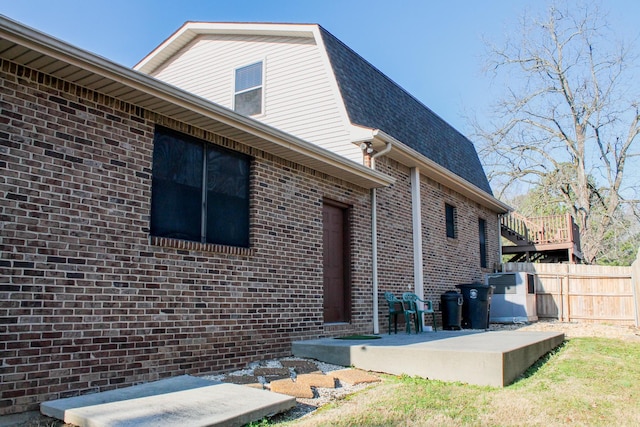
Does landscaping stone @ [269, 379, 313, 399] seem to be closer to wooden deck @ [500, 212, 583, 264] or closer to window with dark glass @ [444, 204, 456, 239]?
window with dark glass @ [444, 204, 456, 239]

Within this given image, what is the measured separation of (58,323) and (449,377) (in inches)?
164

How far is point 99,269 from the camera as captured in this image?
17.5ft

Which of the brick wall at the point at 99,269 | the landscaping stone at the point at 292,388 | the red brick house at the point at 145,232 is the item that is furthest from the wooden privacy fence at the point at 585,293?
the landscaping stone at the point at 292,388

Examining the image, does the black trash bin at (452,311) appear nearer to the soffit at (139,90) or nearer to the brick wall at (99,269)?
the soffit at (139,90)

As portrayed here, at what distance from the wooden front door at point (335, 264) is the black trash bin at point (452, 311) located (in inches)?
132

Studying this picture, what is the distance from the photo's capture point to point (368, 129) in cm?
1011

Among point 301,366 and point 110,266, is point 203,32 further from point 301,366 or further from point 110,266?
point 301,366

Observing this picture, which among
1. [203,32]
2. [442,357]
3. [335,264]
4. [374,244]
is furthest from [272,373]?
[203,32]

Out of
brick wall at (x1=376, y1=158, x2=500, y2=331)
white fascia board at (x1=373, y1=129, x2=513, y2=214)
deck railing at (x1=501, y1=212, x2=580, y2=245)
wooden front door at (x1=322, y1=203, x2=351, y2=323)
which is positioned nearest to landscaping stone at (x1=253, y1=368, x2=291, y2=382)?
wooden front door at (x1=322, y1=203, x2=351, y2=323)

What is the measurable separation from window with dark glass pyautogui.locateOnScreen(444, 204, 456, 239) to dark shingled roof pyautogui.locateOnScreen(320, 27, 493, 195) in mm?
1215

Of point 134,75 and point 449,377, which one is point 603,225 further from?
point 134,75

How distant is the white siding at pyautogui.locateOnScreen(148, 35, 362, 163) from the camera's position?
1120 cm

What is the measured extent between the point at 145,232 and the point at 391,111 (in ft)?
28.8

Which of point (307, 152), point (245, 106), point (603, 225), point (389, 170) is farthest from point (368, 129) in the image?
point (603, 225)
